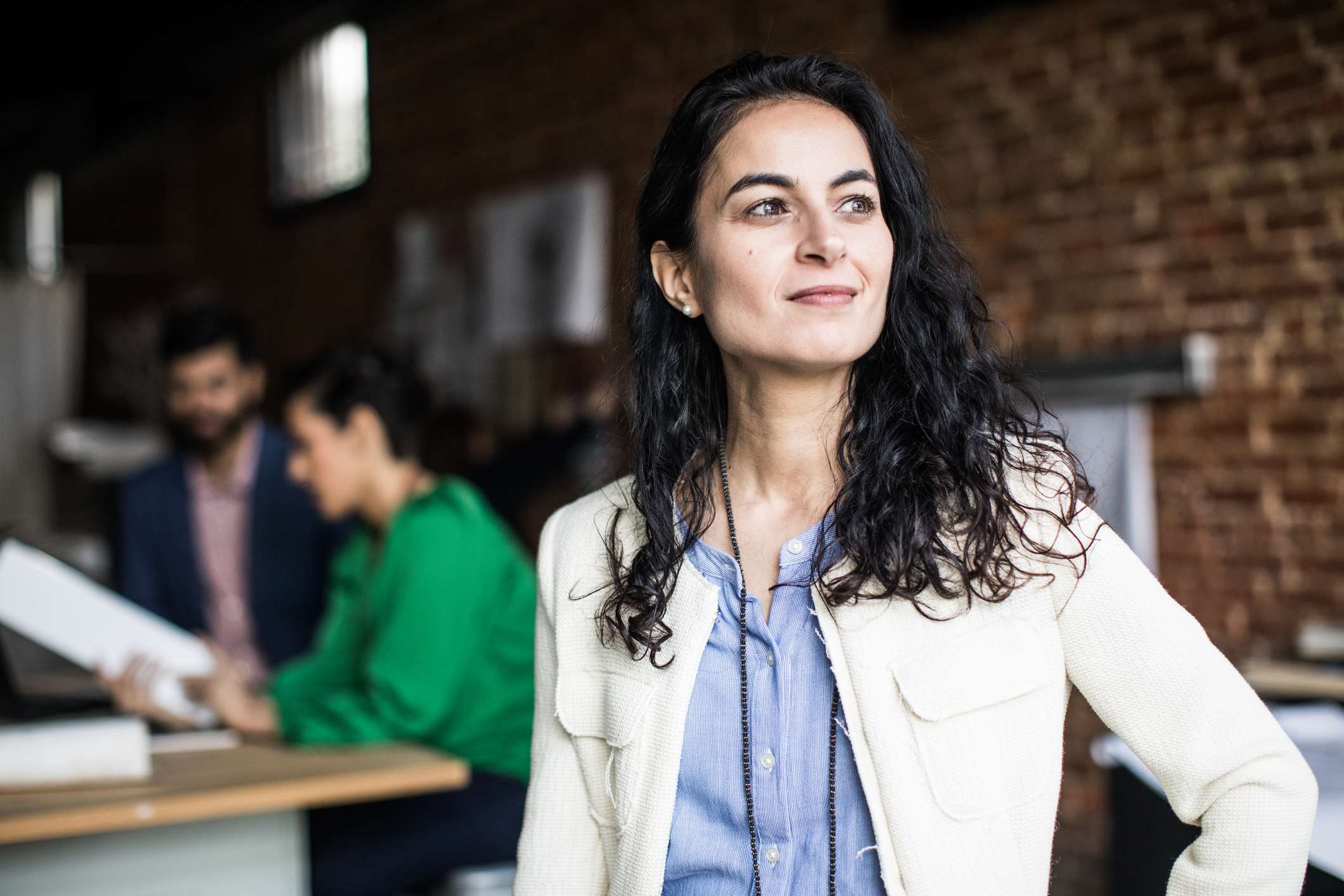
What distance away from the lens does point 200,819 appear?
257 cm

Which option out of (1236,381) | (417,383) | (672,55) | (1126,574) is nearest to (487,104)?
(672,55)

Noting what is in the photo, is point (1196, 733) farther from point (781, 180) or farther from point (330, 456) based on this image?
point (330, 456)

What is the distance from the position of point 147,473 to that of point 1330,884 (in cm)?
339

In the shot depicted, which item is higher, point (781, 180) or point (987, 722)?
point (781, 180)

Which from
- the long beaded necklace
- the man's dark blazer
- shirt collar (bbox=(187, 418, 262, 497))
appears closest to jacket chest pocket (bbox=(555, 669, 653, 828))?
the long beaded necklace

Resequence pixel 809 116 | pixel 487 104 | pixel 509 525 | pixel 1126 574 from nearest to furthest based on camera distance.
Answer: pixel 1126 574, pixel 809 116, pixel 509 525, pixel 487 104

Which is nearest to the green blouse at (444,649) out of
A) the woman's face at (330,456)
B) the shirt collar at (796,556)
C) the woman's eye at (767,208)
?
the woman's face at (330,456)

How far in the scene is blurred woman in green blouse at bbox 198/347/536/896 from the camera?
2656 millimetres

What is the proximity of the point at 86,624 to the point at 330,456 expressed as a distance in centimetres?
62

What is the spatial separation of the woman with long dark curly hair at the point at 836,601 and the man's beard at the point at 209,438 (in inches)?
102

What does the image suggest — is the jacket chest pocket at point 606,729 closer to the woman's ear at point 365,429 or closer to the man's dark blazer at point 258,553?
the woman's ear at point 365,429

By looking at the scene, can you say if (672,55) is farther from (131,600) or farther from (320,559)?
(131,600)

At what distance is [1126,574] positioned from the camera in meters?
1.29

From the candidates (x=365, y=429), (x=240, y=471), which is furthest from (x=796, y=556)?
(x=240, y=471)
